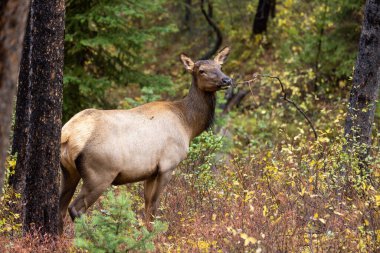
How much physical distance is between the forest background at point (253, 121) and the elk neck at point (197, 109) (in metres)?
0.84

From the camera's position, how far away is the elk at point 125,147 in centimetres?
866

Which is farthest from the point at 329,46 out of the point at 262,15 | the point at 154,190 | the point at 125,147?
the point at 125,147

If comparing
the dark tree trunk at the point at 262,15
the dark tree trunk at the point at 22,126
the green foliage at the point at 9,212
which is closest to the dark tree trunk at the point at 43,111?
the green foliage at the point at 9,212

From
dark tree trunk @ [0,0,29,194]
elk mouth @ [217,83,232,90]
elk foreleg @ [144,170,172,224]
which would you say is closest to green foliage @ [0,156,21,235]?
elk foreleg @ [144,170,172,224]

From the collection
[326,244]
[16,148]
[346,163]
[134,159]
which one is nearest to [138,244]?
[326,244]

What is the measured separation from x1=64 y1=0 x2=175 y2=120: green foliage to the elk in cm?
614

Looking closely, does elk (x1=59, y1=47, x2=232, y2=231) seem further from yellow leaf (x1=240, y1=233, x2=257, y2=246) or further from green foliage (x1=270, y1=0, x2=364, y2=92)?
green foliage (x1=270, y1=0, x2=364, y2=92)

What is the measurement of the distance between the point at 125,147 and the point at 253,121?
13776 millimetres

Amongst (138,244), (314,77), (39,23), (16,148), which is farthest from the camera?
(314,77)

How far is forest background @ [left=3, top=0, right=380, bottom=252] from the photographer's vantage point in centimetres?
765

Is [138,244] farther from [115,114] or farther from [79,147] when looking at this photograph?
[115,114]

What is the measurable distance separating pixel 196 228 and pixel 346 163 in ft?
A: 8.48

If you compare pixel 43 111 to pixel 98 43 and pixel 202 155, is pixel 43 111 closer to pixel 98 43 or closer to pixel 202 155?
pixel 202 155

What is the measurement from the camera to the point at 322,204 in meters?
8.45
